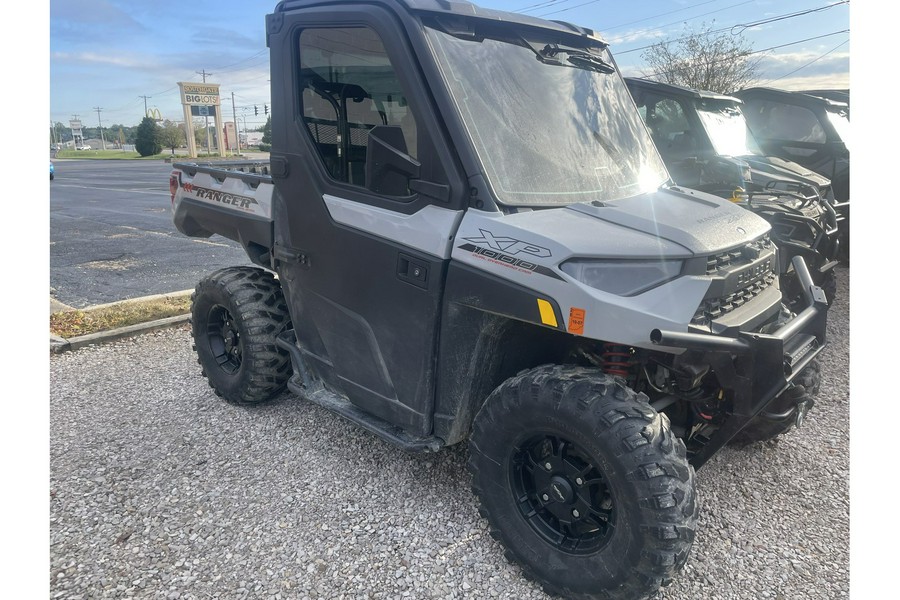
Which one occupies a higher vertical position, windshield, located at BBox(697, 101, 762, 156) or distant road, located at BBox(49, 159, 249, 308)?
windshield, located at BBox(697, 101, 762, 156)

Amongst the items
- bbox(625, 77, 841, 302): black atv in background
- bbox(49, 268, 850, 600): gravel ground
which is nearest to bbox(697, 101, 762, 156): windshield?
bbox(625, 77, 841, 302): black atv in background

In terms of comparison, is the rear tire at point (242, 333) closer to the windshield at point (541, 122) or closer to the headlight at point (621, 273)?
the windshield at point (541, 122)

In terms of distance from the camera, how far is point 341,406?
344 cm

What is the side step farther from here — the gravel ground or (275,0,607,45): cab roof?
(275,0,607,45): cab roof

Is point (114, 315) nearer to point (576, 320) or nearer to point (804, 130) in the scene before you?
point (576, 320)

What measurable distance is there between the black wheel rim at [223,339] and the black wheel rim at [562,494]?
2.39 m

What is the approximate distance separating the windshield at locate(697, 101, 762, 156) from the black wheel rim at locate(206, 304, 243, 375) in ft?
18.7

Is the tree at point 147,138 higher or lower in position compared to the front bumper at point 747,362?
higher

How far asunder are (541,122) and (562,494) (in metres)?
1.69

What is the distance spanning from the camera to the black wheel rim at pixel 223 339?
4.26m

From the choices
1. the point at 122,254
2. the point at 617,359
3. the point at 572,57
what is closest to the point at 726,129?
the point at 572,57

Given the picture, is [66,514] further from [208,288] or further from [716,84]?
[716,84]

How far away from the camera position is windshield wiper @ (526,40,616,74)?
9.83ft

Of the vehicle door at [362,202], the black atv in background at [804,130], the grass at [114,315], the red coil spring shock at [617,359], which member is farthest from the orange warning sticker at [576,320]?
the black atv in background at [804,130]
